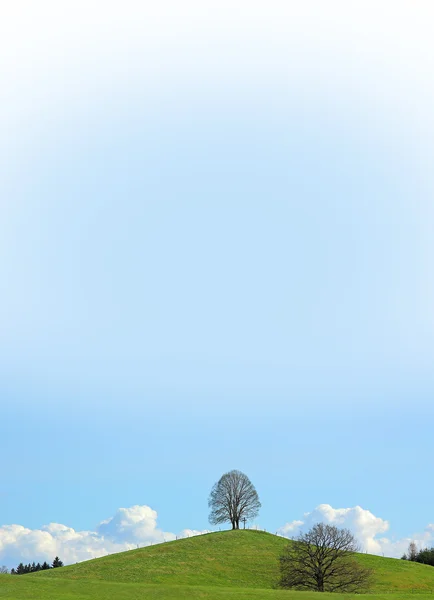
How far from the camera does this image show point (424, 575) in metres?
101

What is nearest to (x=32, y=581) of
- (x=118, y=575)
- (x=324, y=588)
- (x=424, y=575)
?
(x=118, y=575)

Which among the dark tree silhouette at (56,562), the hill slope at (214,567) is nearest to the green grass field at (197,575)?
the hill slope at (214,567)

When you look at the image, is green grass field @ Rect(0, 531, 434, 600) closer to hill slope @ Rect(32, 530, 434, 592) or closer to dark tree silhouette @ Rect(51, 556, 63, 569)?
hill slope @ Rect(32, 530, 434, 592)

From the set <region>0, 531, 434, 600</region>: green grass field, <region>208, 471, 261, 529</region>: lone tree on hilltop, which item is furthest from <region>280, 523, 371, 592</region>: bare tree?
<region>208, 471, 261, 529</region>: lone tree on hilltop

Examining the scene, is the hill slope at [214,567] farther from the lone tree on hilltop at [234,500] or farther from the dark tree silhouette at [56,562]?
the dark tree silhouette at [56,562]

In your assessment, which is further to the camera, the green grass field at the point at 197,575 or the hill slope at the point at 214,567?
the hill slope at the point at 214,567

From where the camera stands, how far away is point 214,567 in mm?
95688

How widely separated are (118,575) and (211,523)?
50039 millimetres

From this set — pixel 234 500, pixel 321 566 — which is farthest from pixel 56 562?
pixel 321 566

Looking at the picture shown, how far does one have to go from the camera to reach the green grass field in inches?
2051

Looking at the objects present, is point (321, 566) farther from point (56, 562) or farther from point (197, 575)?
point (56, 562)

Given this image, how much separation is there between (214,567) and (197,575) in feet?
21.5

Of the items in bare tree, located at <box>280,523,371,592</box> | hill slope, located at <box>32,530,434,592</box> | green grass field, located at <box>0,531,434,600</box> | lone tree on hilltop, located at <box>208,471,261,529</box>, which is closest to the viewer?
green grass field, located at <box>0,531,434,600</box>

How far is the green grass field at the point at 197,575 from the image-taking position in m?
52.1
